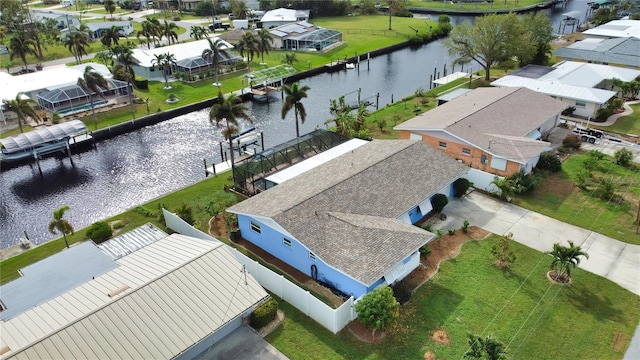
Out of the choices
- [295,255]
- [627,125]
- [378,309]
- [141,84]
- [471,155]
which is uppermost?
[141,84]

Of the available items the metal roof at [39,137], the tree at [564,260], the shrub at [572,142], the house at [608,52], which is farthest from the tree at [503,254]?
the house at [608,52]

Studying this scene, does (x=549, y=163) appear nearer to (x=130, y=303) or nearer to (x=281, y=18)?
(x=130, y=303)

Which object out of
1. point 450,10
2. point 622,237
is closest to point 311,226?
point 622,237

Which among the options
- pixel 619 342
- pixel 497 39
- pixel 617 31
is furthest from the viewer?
pixel 617 31

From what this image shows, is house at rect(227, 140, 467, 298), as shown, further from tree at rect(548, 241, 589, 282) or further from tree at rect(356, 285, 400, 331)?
tree at rect(548, 241, 589, 282)

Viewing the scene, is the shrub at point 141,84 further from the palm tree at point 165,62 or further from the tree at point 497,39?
the tree at point 497,39

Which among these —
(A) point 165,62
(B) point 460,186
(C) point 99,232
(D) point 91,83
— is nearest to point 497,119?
(B) point 460,186

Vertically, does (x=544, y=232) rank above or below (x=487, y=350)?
below
